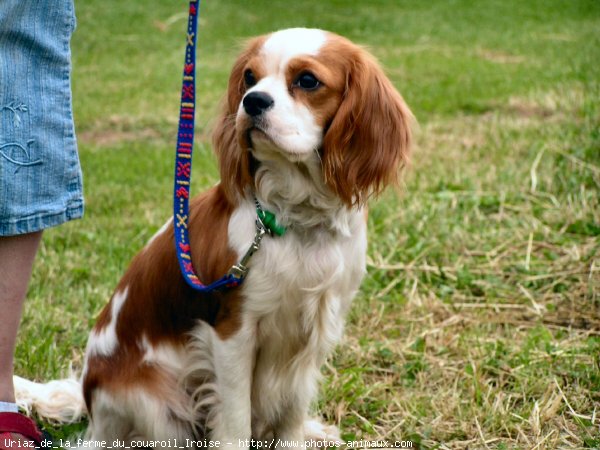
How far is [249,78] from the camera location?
101 inches

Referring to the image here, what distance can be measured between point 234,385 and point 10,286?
77cm

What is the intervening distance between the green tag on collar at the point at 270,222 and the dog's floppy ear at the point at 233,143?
10 centimetres

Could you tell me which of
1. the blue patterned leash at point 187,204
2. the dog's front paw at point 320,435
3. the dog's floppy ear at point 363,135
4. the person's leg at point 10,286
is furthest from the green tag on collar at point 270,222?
the dog's front paw at point 320,435

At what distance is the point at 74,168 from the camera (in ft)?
8.52

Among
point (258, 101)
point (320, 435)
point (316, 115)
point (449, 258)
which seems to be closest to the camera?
point (258, 101)

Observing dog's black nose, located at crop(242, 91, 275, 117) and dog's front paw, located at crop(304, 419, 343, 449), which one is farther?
dog's front paw, located at crop(304, 419, 343, 449)

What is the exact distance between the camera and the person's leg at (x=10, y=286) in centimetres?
259

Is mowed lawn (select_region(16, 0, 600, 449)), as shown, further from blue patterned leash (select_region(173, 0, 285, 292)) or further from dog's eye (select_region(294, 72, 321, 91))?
dog's eye (select_region(294, 72, 321, 91))

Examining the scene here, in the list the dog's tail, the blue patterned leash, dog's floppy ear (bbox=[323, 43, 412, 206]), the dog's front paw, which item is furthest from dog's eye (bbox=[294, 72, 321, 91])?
the dog's tail

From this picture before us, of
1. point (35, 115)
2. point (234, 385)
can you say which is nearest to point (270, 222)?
point (234, 385)

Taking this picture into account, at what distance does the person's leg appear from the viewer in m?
2.59

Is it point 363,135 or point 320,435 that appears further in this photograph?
point 320,435

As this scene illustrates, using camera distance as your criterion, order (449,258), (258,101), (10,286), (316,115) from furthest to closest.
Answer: (449,258), (10,286), (316,115), (258,101)

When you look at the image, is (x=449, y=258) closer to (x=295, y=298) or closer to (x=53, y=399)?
(x=295, y=298)
